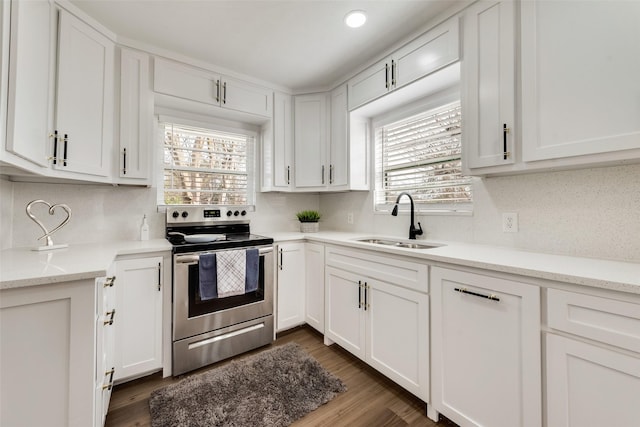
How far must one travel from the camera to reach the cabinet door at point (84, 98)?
1587 mm

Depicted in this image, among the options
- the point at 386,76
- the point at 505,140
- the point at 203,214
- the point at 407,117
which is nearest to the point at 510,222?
the point at 505,140

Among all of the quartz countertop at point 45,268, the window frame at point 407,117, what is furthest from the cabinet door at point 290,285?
the quartz countertop at point 45,268

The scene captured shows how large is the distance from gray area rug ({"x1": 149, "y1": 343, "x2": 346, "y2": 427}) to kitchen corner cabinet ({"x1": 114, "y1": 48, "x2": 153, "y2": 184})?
1.52 metres

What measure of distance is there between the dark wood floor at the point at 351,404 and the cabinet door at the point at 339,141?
159cm

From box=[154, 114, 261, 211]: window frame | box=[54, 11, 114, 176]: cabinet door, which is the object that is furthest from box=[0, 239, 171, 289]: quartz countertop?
box=[154, 114, 261, 211]: window frame

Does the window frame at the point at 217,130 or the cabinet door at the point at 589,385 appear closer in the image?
the cabinet door at the point at 589,385

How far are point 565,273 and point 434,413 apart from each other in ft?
3.40

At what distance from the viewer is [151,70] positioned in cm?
209

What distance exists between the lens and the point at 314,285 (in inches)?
95.7

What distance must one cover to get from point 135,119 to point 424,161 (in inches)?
90.7

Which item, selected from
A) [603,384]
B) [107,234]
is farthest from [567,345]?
[107,234]

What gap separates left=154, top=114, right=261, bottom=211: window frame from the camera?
2.41m

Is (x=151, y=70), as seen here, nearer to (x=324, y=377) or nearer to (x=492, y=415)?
(x=324, y=377)

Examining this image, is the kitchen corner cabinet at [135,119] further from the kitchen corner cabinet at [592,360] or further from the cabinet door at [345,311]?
the kitchen corner cabinet at [592,360]
